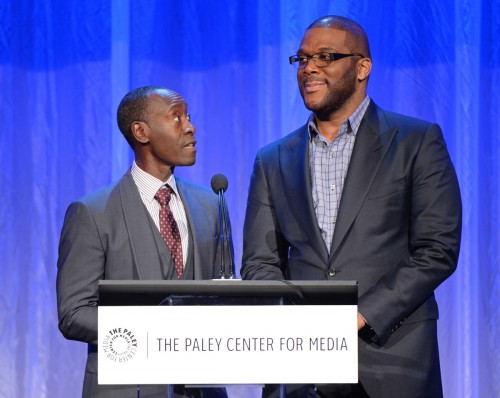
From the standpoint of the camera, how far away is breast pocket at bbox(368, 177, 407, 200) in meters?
2.80

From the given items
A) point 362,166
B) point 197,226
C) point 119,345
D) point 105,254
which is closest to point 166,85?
point 197,226

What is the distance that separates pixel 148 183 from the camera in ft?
10.9

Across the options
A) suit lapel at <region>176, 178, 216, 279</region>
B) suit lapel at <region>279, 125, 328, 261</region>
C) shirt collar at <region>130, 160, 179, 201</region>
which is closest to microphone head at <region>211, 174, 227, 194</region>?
suit lapel at <region>279, 125, 328, 261</region>

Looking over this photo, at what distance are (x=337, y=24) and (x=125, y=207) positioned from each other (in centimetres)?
101

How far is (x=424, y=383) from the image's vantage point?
8.91 feet

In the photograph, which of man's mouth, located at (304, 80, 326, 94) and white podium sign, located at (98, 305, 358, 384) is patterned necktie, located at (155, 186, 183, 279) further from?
white podium sign, located at (98, 305, 358, 384)

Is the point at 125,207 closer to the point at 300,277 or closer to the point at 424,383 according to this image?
the point at 300,277

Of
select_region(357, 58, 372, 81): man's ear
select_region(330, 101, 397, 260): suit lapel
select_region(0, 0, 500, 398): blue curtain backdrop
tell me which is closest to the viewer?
select_region(330, 101, 397, 260): suit lapel

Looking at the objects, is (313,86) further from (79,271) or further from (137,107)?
(79,271)

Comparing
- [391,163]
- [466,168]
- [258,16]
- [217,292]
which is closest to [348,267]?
[391,163]

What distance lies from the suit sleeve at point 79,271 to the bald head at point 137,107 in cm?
46

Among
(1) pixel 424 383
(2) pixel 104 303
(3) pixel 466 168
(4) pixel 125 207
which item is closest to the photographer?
(2) pixel 104 303

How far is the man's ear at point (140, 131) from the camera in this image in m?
3.42

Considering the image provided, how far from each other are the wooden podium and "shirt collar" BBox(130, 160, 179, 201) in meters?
1.15
